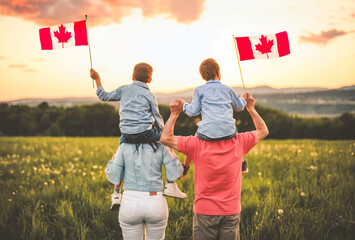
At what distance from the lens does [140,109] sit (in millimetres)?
3084

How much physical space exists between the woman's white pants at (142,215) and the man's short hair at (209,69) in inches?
55.2

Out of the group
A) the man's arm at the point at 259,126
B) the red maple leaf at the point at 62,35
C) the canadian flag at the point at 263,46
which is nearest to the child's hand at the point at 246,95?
the man's arm at the point at 259,126

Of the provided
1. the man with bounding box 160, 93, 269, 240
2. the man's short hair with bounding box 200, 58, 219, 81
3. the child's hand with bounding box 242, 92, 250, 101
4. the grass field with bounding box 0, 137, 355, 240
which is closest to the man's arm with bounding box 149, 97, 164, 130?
the man with bounding box 160, 93, 269, 240

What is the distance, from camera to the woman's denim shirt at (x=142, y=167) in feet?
10.0

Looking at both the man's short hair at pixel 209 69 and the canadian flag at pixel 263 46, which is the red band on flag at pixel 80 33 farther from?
the canadian flag at pixel 263 46

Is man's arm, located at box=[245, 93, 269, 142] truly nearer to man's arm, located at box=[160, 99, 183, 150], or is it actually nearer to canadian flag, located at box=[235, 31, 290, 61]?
man's arm, located at box=[160, 99, 183, 150]

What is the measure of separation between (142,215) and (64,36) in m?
2.83

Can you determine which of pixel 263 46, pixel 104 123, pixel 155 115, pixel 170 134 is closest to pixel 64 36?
pixel 155 115

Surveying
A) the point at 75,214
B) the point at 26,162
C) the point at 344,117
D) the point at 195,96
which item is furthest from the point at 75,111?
the point at 195,96

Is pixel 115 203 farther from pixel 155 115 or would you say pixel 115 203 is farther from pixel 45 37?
pixel 45 37

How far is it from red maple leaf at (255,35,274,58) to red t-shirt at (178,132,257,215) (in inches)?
67.4

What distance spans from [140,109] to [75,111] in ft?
95.2

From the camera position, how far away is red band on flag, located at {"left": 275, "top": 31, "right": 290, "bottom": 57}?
4.13 m

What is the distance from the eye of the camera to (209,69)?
9.96 feet
